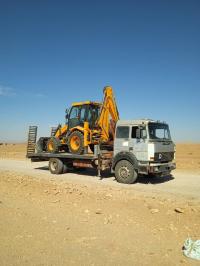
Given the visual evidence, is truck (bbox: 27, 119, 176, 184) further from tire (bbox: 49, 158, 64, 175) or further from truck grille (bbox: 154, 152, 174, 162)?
tire (bbox: 49, 158, 64, 175)

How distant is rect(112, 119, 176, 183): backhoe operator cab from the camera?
13.2 metres

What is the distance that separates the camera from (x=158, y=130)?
45.7ft

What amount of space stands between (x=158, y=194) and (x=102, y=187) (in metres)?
2.35

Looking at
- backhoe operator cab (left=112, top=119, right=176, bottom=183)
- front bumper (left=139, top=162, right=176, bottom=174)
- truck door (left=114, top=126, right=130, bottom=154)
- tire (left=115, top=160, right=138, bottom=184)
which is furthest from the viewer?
truck door (left=114, top=126, right=130, bottom=154)

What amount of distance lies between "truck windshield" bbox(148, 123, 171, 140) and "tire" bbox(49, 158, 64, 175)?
18.5ft

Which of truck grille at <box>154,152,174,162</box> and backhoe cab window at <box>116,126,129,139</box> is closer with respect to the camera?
truck grille at <box>154,152,174,162</box>

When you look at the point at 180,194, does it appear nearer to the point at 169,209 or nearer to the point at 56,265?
the point at 169,209

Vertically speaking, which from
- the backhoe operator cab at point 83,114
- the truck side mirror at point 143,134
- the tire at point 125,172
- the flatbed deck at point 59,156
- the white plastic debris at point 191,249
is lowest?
the white plastic debris at point 191,249

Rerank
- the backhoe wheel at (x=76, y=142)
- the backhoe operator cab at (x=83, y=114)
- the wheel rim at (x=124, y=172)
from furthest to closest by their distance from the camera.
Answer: the backhoe operator cab at (x=83, y=114) → the backhoe wheel at (x=76, y=142) → the wheel rim at (x=124, y=172)

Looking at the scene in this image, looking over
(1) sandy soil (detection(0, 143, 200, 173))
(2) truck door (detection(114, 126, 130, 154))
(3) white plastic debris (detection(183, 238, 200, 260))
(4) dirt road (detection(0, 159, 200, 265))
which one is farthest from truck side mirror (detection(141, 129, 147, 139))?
(3) white plastic debris (detection(183, 238, 200, 260))

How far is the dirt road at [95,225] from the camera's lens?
5.34 meters

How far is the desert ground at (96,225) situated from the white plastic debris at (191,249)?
0.32 ft

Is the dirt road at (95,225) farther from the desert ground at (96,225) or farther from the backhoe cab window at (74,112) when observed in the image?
the backhoe cab window at (74,112)

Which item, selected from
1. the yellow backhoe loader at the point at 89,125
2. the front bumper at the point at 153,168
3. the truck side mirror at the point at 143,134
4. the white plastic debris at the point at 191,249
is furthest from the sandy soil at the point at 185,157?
the white plastic debris at the point at 191,249
